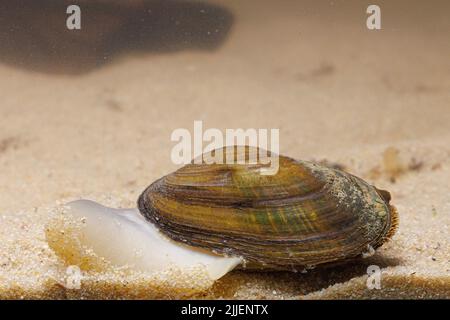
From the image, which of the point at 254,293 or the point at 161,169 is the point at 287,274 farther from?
the point at 161,169

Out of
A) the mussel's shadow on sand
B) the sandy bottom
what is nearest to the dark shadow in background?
the sandy bottom

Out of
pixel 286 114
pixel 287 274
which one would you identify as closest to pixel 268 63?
pixel 286 114

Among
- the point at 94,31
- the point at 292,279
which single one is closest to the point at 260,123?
the point at 94,31

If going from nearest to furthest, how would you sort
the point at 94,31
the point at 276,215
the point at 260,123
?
the point at 276,215 → the point at 94,31 → the point at 260,123

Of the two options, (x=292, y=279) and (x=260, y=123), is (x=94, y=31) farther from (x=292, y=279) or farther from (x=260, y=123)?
(x=292, y=279)

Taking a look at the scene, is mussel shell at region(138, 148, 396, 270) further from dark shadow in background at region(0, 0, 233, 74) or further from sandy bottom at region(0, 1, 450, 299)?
dark shadow in background at region(0, 0, 233, 74)

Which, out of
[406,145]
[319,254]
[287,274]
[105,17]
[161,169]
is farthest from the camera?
[105,17]

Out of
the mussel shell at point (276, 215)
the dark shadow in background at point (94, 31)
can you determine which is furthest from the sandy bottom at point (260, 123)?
the dark shadow in background at point (94, 31)
